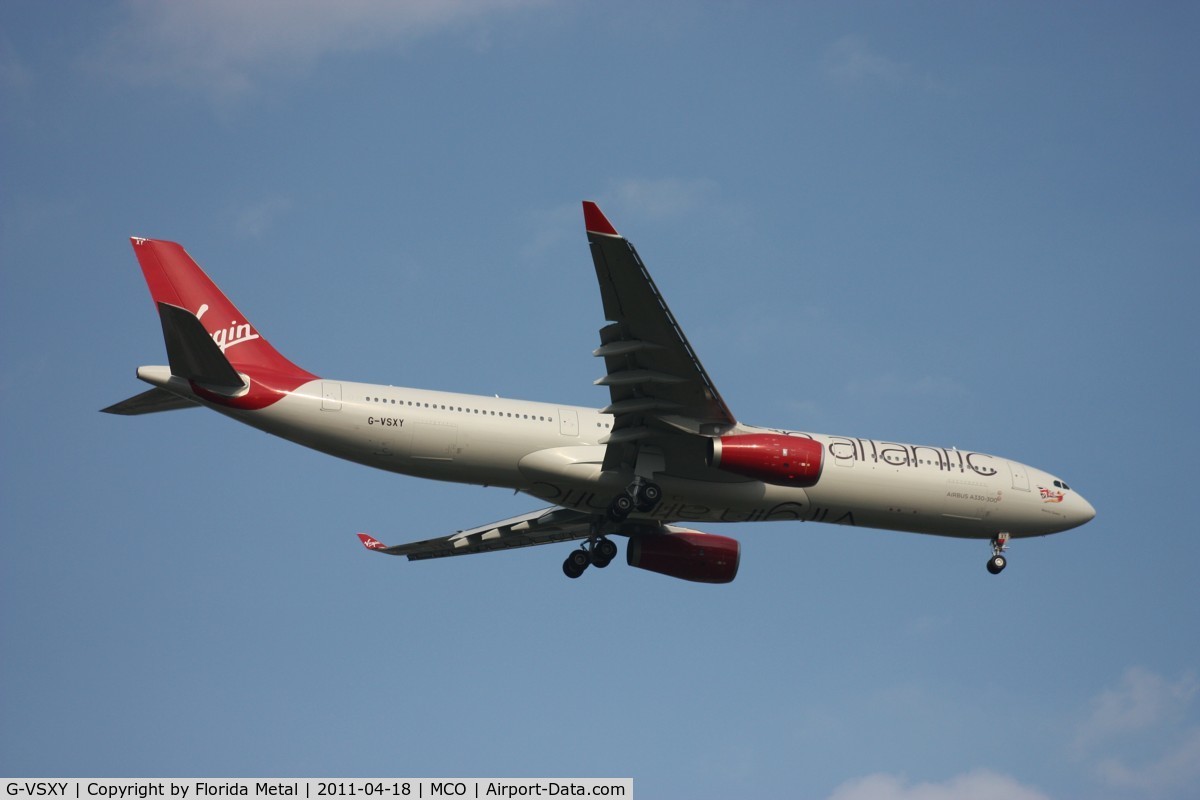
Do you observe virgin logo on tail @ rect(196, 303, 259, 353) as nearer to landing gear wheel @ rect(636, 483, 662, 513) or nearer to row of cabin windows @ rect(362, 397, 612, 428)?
row of cabin windows @ rect(362, 397, 612, 428)

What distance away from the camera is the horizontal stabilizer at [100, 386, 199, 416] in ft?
106

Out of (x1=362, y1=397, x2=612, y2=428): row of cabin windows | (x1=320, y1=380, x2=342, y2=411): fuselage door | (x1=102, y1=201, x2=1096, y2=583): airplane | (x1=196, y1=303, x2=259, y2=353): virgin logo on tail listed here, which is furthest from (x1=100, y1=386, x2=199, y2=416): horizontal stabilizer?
(x1=362, y1=397, x2=612, y2=428): row of cabin windows

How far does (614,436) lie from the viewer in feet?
111

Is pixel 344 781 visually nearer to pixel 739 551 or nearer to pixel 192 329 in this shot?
pixel 192 329

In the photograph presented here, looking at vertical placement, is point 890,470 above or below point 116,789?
above

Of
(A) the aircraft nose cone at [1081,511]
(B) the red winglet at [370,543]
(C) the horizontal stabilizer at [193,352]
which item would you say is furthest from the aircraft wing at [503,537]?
(A) the aircraft nose cone at [1081,511]

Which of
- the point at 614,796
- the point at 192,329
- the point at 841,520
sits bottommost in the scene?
the point at 614,796

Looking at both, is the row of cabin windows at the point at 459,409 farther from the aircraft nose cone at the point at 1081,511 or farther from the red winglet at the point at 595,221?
the aircraft nose cone at the point at 1081,511

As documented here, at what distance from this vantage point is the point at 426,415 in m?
32.9

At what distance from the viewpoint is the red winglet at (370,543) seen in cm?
4009

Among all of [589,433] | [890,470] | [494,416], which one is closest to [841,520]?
[890,470]

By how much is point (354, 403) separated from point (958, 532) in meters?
16.0

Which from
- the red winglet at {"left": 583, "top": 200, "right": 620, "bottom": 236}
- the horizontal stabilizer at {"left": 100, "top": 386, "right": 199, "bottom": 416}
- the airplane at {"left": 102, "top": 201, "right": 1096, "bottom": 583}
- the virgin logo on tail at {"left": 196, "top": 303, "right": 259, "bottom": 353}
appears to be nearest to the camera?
the red winglet at {"left": 583, "top": 200, "right": 620, "bottom": 236}

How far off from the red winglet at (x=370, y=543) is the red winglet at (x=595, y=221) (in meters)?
15.1
